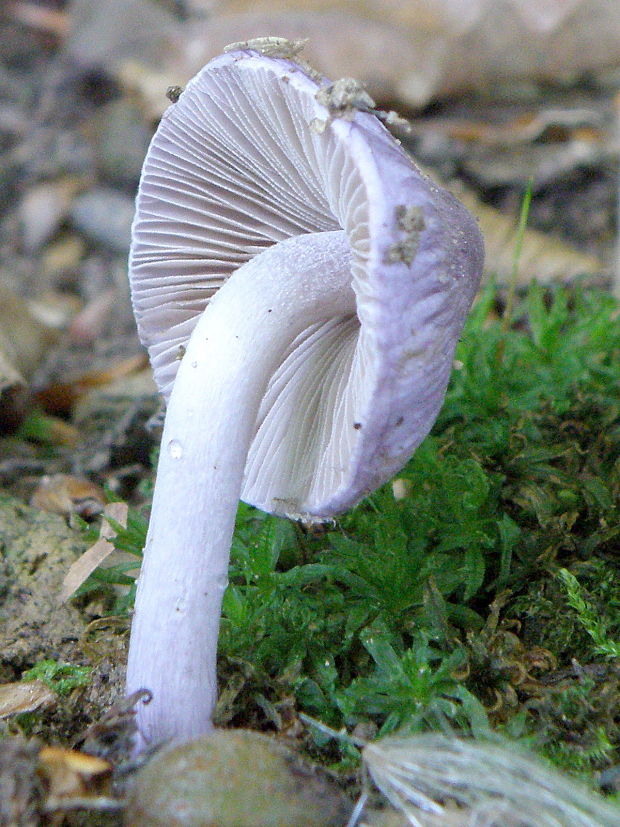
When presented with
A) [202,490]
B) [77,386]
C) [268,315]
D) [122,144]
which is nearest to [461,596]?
[202,490]

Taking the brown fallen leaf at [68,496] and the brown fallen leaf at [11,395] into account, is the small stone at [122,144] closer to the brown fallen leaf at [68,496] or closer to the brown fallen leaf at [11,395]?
the brown fallen leaf at [11,395]

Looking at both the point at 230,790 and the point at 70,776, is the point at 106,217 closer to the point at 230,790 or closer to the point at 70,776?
the point at 70,776

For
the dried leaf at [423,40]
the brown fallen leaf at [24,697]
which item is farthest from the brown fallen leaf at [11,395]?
the dried leaf at [423,40]

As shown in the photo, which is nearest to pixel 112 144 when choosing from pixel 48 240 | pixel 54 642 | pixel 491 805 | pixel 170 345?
pixel 48 240

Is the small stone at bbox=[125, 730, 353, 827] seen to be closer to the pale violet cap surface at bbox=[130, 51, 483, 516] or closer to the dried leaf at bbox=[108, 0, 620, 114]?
the pale violet cap surface at bbox=[130, 51, 483, 516]

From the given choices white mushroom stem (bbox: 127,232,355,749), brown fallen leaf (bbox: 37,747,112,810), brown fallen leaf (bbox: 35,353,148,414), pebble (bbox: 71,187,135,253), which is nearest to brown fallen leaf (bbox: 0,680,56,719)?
white mushroom stem (bbox: 127,232,355,749)

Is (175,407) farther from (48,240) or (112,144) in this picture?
(112,144)
